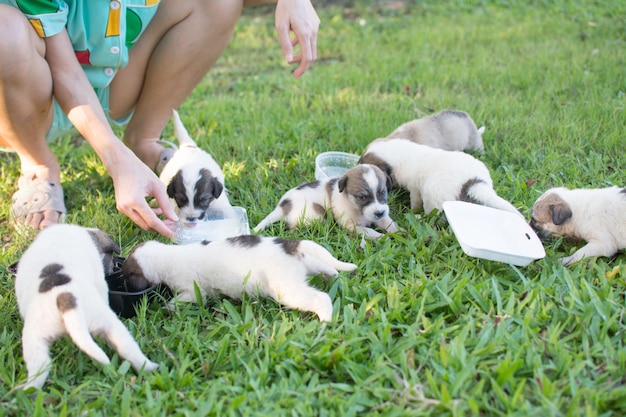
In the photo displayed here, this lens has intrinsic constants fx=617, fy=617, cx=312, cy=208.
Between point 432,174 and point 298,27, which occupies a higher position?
point 298,27

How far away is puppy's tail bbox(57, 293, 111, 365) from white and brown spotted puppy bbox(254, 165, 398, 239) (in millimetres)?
1443

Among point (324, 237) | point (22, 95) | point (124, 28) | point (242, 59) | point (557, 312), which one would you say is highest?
point (124, 28)

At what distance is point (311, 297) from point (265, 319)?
0.26m

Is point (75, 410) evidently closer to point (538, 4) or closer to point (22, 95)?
point (22, 95)

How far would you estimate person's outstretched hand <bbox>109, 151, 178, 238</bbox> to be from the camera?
334 centimetres

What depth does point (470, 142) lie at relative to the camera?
491 centimetres

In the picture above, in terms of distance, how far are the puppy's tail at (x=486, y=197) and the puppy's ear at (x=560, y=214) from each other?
20 cm

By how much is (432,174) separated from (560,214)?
2.90ft

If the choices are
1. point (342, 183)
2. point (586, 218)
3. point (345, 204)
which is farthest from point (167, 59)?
point (586, 218)

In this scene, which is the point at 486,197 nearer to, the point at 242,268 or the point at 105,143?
the point at 242,268

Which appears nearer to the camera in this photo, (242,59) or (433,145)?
(433,145)

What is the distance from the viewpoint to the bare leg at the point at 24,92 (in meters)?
3.64

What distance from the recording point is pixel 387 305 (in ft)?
9.93

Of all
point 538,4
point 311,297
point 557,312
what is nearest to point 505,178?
point 557,312
